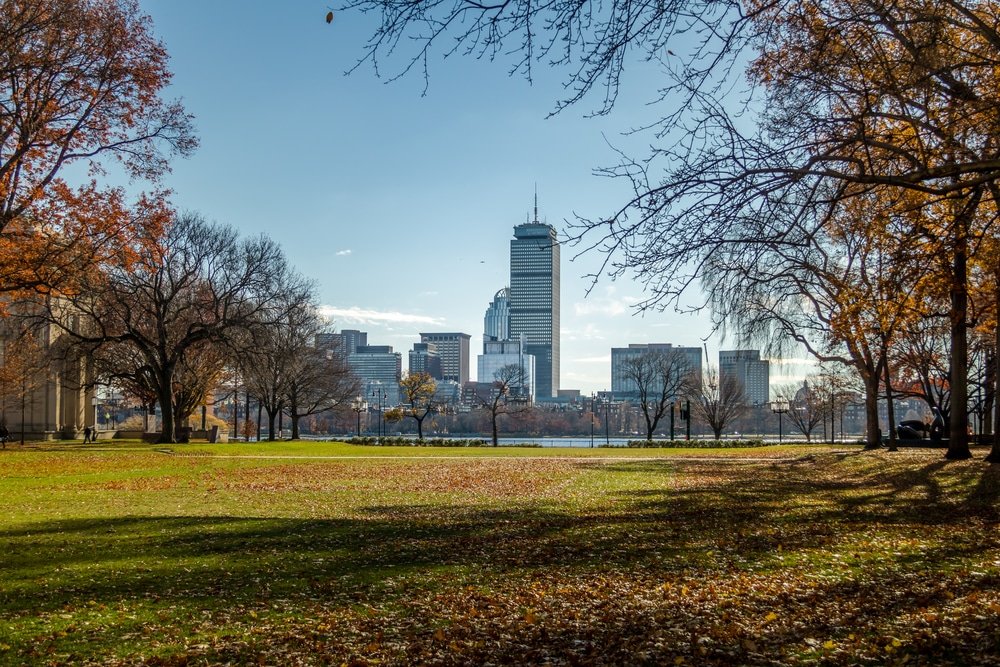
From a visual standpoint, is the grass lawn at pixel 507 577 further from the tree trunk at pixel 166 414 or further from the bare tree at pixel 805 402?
the bare tree at pixel 805 402

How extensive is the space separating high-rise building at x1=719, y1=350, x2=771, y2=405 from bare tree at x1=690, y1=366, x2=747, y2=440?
1.59 meters

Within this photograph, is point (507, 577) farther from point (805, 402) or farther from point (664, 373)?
point (805, 402)

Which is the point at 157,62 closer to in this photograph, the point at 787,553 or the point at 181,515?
the point at 181,515

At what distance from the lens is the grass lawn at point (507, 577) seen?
5.80m

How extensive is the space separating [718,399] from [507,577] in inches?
2624

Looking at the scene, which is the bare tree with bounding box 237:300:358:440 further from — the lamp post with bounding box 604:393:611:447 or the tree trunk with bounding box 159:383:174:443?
the lamp post with bounding box 604:393:611:447

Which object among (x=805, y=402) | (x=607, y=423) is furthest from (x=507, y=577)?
(x=805, y=402)

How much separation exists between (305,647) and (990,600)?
551cm

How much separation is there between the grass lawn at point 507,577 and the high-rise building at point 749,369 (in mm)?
17697

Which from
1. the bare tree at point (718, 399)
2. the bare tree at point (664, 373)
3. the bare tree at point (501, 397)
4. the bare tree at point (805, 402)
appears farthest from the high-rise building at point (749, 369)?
the bare tree at point (501, 397)

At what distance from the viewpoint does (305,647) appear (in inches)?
231

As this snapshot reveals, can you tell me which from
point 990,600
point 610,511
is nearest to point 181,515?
point 610,511

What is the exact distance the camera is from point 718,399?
7200 centimetres

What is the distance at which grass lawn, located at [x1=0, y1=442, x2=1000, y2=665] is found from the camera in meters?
5.80
